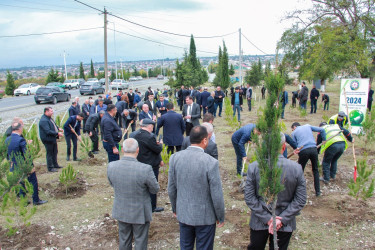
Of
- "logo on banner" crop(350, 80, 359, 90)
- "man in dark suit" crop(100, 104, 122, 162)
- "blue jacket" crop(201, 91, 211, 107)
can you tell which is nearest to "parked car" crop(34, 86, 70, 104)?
"blue jacket" crop(201, 91, 211, 107)

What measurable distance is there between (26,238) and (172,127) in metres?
3.41

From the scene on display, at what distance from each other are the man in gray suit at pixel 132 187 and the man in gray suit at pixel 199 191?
0.40 meters

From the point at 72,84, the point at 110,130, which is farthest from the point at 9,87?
the point at 110,130

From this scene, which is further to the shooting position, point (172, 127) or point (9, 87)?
point (9, 87)

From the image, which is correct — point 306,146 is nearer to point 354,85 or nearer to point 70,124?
point 70,124

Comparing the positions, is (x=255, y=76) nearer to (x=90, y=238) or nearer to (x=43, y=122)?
(x=43, y=122)

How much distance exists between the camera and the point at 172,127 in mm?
6527

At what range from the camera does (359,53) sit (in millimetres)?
15883

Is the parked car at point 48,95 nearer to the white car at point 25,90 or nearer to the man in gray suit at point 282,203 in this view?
the white car at point 25,90

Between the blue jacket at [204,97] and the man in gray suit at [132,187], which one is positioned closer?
the man in gray suit at [132,187]

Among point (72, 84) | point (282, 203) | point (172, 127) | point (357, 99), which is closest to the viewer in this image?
point (282, 203)

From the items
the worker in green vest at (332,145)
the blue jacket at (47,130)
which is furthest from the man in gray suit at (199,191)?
the blue jacket at (47,130)

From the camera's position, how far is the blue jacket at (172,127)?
6496 mm

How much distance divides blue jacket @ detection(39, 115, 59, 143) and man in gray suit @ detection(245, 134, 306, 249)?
5.45 m
